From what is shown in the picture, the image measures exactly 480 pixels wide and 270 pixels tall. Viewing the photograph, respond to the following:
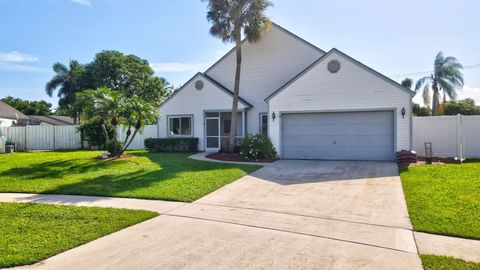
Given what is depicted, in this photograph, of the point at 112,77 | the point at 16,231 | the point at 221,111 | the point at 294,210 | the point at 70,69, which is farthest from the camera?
the point at 70,69

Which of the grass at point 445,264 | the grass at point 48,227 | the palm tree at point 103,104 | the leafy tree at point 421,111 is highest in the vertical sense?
the leafy tree at point 421,111

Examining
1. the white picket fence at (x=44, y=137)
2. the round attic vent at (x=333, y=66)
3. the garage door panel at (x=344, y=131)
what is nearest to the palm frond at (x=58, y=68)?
the white picket fence at (x=44, y=137)

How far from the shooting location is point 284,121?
1658 cm

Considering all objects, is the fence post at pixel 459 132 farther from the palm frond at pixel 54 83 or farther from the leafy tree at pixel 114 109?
the palm frond at pixel 54 83

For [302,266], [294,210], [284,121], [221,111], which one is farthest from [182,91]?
[302,266]

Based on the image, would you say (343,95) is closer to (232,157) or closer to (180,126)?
(232,157)

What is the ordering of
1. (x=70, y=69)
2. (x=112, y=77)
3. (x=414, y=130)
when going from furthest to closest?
(x=70, y=69), (x=112, y=77), (x=414, y=130)

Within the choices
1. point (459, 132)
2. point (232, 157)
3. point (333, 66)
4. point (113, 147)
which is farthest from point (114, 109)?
point (459, 132)

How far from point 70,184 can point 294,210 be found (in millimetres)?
6755

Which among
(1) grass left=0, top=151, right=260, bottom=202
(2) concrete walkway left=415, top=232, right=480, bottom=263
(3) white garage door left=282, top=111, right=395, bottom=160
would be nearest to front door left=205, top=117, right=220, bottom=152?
(3) white garage door left=282, top=111, right=395, bottom=160

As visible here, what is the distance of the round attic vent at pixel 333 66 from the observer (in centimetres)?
1511

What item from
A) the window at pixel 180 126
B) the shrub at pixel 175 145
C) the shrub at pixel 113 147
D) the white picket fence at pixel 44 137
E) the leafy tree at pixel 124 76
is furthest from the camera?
the leafy tree at pixel 124 76

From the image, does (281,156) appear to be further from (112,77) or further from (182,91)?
(112,77)

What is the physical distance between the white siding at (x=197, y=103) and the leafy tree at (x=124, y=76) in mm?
16543
